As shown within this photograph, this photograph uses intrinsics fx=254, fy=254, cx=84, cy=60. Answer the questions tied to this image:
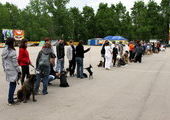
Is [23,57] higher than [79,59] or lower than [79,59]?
higher

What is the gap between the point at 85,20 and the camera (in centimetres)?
9988

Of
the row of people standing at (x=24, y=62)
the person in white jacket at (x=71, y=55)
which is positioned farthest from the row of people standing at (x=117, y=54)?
the row of people standing at (x=24, y=62)

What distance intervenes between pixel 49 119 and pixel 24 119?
556 mm

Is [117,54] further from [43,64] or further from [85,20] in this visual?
[85,20]

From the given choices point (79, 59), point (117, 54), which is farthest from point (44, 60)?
point (117, 54)

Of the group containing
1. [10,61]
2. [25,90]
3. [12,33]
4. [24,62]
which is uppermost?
[12,33]

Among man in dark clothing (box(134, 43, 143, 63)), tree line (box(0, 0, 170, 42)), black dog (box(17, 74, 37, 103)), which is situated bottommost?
black dog (box(17, 74, 37, 103))

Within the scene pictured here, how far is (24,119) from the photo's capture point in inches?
223

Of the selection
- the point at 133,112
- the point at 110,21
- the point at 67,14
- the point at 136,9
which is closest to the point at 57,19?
the point at 67,14

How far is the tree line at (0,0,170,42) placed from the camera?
9012 cm

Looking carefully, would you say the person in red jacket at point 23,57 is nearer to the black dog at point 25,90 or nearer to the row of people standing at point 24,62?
the row of people standing at point 24,62

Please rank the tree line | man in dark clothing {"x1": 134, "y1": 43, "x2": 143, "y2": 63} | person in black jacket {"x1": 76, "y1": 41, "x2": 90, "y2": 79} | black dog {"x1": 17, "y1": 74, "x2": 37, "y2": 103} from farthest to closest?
the tree line → man in dark clothing {"x1": 134, "y1": 43, "x2": 143, "y2": 63} → person in black jacket {"x1": 76, "y1": 41, "x2": 90, "y2": 79} → black dog {"x1": 17, "y1": 74, "x2": 37, "y2": 103}

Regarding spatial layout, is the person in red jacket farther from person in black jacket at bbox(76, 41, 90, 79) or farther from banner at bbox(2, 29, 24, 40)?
banner at bbox(2, 29, 24, 40)

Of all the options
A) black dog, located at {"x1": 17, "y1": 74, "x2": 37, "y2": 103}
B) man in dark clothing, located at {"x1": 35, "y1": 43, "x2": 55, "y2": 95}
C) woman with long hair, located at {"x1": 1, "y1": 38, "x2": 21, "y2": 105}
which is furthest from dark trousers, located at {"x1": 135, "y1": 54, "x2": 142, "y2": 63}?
woman with long hair, located at {"x1": 1, "y1": 38, "x2": 21, "y2": 105}
